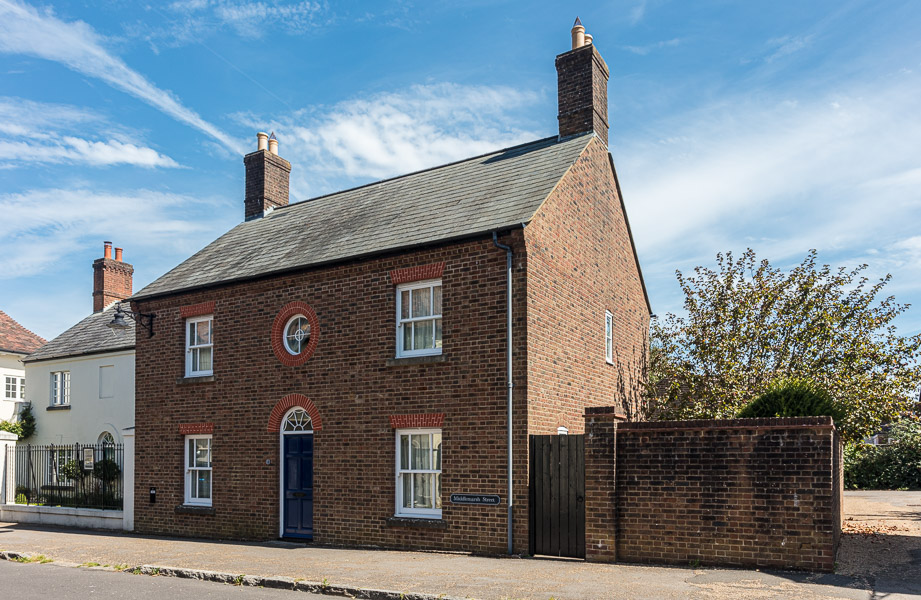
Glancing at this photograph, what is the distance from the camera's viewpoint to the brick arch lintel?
51.3 feet

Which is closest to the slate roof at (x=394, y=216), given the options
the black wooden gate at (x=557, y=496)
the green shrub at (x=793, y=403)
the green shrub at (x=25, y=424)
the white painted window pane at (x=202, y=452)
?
the white painted window pane at (x=202, y=452)

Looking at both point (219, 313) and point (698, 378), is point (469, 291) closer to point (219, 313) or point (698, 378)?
point (219, 313)

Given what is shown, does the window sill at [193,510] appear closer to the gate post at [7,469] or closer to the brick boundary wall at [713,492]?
the gate post at [7,469]

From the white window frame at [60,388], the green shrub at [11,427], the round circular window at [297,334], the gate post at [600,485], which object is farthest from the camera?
the white window frame at [60,388]

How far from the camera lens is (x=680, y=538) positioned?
11336mm

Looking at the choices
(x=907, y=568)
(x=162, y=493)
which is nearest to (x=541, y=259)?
(x=907, y=568)

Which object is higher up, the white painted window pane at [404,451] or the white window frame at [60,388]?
the white window frame at [60,388]

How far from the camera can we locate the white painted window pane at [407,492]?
14.3 metres

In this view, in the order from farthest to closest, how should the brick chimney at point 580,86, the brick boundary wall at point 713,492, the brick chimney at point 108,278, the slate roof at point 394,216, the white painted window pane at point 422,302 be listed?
the brick chimney at point 108,278 < the brick chimney at point 580,86 < the slate roof at point 394,216 < the white painted window pane at point 422,302 < the brick boundary wall at point 713,492

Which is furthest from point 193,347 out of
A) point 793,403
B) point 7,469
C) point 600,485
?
point 793,403

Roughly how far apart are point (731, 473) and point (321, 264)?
8876 mm

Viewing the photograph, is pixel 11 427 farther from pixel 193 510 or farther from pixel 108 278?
pixel 193 510

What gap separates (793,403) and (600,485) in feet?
13.2

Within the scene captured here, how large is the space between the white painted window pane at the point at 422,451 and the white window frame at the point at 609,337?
510 cm
